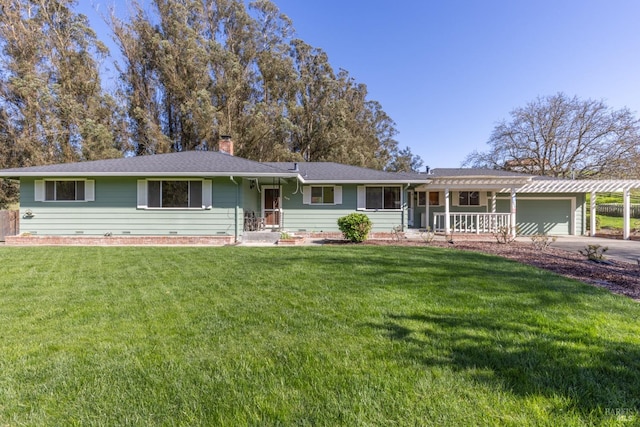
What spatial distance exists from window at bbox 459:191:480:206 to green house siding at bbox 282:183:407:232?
4323 mm

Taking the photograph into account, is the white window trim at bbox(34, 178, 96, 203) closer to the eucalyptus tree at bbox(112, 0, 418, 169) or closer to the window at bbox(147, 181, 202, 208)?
the window at bbox(147, 181, 202, 208)

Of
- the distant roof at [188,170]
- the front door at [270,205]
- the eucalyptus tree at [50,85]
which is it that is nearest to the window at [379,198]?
the distant roof at [188,170]

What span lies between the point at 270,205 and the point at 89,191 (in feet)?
22.6

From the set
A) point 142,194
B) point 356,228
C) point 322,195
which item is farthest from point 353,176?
point 142,194

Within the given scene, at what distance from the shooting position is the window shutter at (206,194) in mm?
11508

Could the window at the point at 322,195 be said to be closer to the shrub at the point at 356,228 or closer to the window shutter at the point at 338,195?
the window shutter at the point at 338,195

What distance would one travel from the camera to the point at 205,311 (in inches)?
147

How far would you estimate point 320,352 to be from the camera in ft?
8.64

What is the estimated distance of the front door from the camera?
46.2ft

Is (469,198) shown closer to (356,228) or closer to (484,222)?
(484,222)

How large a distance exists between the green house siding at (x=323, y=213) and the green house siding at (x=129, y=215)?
2.81 metres

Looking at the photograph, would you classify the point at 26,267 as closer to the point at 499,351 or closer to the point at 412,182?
the point at 499,351

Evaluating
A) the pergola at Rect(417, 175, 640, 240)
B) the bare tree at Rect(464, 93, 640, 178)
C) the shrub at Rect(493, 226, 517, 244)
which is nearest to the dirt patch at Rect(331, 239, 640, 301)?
the shrub at Rect(493, 226, 517, 244)

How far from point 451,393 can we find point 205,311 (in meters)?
2.81
